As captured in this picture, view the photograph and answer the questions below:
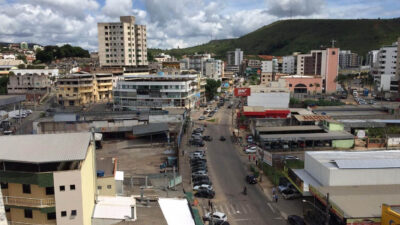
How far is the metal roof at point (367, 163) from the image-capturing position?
18.7 metres

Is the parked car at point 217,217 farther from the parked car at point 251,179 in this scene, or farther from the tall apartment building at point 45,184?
the tall apartment building at point 45,184

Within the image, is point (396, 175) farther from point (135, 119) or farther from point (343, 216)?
point (135, 119)

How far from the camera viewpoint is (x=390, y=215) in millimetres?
13344

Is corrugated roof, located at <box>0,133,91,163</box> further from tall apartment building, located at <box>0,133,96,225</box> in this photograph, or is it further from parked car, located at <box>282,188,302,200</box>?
parked car, located at <box>282,188,302,200</box>

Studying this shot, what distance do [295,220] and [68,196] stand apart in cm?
1099

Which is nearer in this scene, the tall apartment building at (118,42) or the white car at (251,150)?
the white car at (251,150)

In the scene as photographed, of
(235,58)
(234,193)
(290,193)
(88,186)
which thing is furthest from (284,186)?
(235,58)

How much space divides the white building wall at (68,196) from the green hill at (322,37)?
5746 inches

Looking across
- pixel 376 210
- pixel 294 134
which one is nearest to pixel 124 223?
pixel 376 210

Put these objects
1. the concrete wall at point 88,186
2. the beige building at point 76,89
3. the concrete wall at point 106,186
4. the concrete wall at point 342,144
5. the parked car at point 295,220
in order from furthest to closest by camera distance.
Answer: the beige building at point 76,89 → the concrete wall at point 342,144 → the parked car at point 295,220 → the concrete wall at point 106,186 → the concrete wall at point 88,186

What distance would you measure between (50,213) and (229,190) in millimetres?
12014

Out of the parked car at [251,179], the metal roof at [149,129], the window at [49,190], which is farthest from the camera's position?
the metal roof at [149,129]

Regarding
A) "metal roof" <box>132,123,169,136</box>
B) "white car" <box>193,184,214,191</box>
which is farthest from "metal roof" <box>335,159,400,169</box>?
"metal roof" <box>132,123,169,136</box>

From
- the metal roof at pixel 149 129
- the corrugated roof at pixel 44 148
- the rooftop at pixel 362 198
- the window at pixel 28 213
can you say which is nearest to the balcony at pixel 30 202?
the window at pixel 28 213
